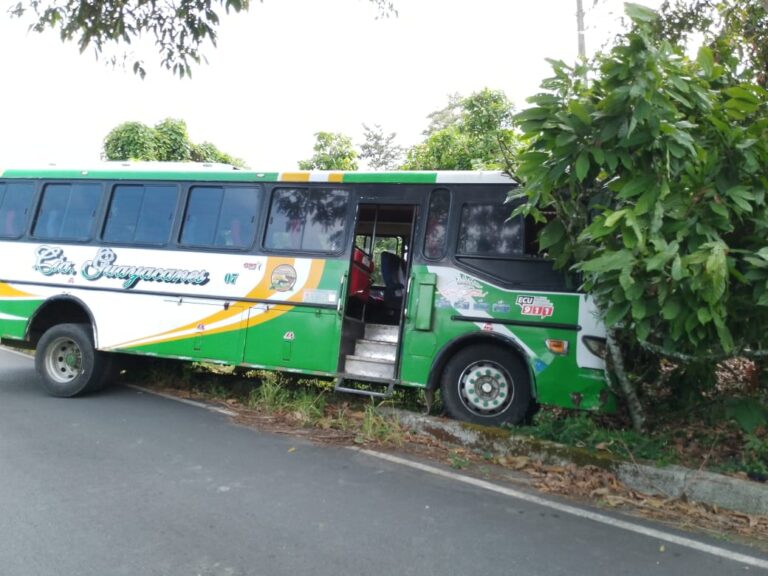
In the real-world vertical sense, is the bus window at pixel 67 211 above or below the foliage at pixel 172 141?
below

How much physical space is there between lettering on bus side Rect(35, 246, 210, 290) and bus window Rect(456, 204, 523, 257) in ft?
9.92

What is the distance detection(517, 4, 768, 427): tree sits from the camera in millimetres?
3814

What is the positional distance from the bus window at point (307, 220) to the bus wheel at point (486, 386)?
1.84 metres

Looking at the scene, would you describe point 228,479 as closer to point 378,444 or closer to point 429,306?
point 378,444

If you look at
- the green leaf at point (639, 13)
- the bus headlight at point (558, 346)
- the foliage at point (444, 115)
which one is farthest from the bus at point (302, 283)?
the foliage at point (444, 115)

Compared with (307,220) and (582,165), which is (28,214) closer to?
(307,220)

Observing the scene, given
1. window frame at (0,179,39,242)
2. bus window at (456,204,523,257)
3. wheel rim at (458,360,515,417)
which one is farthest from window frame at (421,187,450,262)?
window frame at (0,179,39,242)

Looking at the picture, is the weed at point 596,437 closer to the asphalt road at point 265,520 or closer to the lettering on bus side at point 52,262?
the asphalt road at point 265,520

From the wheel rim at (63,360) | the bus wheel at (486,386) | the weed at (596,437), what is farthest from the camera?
the wheel rim at (63,360)

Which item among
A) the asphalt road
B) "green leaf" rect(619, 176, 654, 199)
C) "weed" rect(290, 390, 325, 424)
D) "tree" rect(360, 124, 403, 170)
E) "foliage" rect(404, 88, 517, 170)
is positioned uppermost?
"tree" rect(360, 124, 403, 170)

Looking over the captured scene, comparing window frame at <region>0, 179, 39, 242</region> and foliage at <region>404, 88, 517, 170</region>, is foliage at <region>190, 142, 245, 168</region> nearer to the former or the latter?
foliage at <region>404, 88, 517, 170</region>

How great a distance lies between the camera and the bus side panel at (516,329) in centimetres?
555

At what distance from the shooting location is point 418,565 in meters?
3.51

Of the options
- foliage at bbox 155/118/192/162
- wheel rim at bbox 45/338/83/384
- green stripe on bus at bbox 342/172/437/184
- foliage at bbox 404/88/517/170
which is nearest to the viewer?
green stripe on bus at bbox 342/172/437/184
